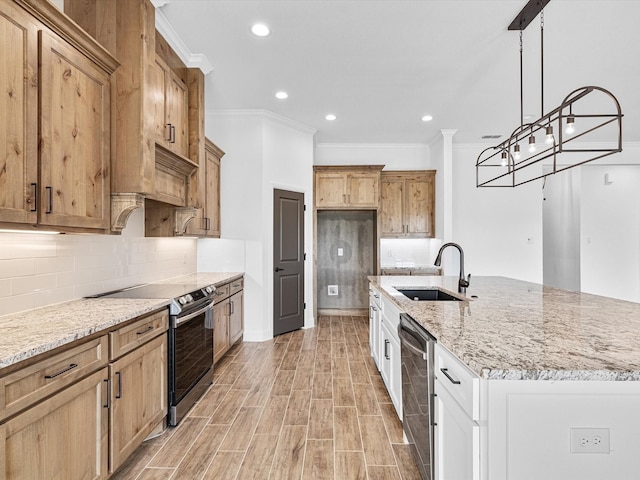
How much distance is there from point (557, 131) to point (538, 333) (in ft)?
16.1

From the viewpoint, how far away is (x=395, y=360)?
2.51 metres

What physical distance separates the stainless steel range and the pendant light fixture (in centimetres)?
252

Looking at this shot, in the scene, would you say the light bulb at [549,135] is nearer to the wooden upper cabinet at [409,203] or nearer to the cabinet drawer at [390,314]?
the cabinet drawer at [390,314]

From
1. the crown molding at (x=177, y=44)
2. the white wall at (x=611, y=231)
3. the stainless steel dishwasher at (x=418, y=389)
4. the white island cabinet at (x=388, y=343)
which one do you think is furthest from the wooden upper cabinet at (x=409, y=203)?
the stainless steel dishwasher at (x=418, y=389)

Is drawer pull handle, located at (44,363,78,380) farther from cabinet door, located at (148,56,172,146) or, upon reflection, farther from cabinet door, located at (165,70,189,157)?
cabinet door, located at (165,70,189,157)

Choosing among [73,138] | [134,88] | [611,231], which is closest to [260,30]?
[134,88]

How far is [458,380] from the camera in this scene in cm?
129

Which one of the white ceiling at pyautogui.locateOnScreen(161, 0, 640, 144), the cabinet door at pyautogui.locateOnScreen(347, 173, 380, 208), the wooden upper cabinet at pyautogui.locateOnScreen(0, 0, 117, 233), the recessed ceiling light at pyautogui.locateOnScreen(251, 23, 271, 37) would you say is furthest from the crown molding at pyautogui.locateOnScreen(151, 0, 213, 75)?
the cabinet door at pyautogui.locateOnScreen(347, 173, 380, 208)

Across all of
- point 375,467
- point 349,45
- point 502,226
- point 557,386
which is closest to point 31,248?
point 375,467

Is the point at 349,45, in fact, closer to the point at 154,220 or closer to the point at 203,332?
the point at 154,220

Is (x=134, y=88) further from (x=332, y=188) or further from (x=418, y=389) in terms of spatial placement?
(x=332, y=188)

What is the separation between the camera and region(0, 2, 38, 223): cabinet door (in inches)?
58.6

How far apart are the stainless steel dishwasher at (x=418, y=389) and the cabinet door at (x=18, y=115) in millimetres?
1944

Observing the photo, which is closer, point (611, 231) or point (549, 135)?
point (549, 135)
